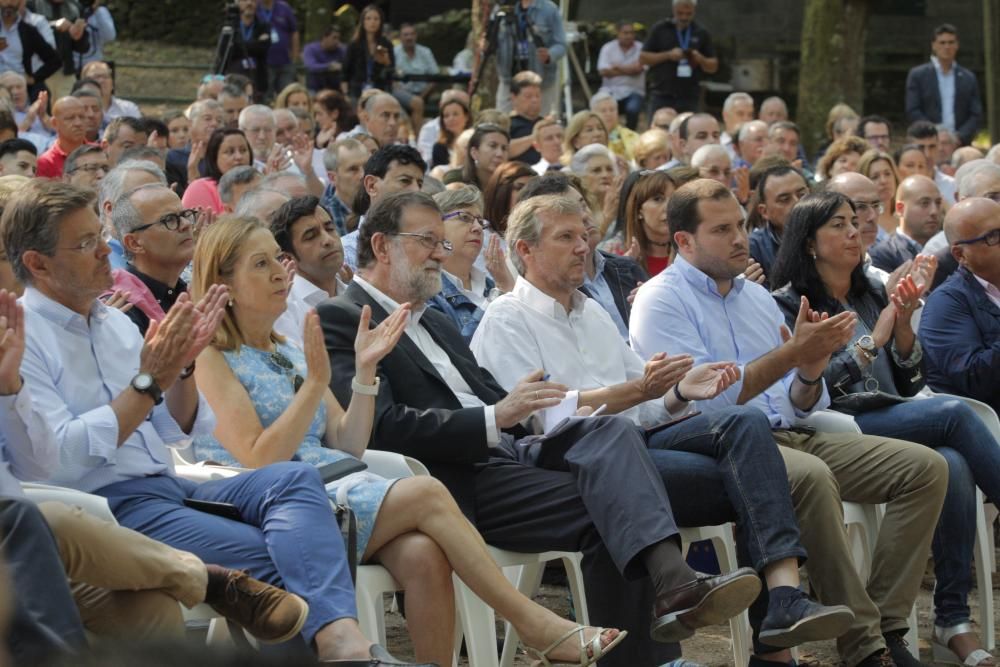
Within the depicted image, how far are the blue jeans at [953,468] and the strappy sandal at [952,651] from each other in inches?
1.0

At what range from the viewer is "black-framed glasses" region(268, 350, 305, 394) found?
4785mm

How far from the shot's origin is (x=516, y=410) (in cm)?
479

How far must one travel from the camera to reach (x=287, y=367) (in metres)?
4.81

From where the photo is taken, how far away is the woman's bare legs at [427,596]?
432 centimetres

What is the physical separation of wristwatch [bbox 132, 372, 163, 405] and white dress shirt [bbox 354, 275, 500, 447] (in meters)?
1.20

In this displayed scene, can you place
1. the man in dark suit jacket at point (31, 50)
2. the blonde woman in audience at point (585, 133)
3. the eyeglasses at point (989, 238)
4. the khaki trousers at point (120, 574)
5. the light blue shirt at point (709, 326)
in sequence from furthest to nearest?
1. the man in dark suit jacket at point (31, 50)
2. the blonde woman in audience at point (585, 133)
3. the eyeglasses at point (989, 238)
4. the light blue shirt at point (709, 326)
5. the khaki trousers at point (120, 574)

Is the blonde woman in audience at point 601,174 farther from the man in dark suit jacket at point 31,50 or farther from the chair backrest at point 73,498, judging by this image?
the man in dark suit jacket at point 31,50

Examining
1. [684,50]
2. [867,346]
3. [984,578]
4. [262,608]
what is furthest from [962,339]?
[684,50]

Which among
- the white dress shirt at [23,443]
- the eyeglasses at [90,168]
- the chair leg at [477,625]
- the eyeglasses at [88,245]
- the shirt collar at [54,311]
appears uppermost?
the eyeglasses at [88,245]

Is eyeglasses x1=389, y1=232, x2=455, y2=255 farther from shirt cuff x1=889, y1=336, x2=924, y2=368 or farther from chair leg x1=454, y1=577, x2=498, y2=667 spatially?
shirt cuff x1=889, y1=336, x2=924, y2=368

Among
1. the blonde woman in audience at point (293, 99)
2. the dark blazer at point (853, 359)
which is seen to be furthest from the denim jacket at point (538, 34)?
the dark blazer at point (853, 359)

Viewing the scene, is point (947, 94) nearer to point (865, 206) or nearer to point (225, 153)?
point (865, 206)

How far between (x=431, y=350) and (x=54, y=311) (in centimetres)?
138

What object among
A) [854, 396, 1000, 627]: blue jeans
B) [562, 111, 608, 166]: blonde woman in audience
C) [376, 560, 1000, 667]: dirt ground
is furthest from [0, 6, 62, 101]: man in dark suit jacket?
[854, 396, 1000, 627]: blue jeans
